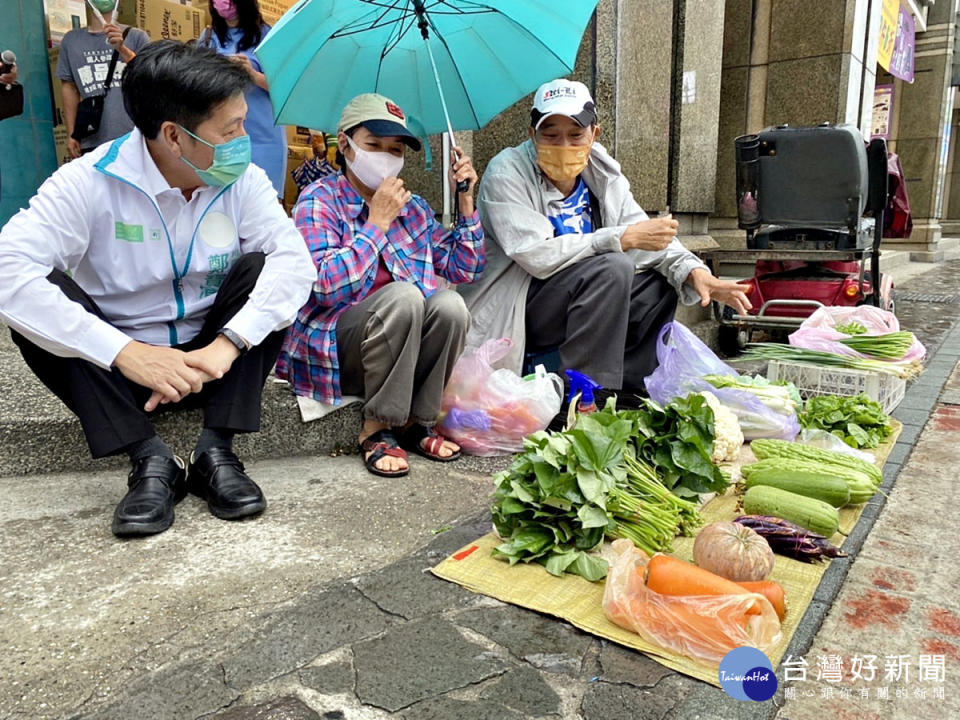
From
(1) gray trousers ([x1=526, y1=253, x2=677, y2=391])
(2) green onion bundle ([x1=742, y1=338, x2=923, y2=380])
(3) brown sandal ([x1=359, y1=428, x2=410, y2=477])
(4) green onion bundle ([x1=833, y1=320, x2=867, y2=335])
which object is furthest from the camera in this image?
(4) green onion bundle ([x1=833, y1=320, x2=867, y2=335])

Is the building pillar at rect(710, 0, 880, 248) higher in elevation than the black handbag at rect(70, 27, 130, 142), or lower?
higher

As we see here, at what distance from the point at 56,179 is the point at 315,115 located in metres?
1.18

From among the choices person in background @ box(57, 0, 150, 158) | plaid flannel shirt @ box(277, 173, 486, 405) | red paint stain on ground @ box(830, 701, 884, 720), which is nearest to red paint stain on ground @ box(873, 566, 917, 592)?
red paint stain on ground @ box(830, 701, 884, 720)

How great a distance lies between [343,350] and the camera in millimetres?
2811

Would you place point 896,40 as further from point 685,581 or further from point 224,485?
point 224,485

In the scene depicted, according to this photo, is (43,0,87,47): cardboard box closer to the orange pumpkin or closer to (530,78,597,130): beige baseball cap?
(530,78,597,130): beige baseball cap

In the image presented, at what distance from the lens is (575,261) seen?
3268 millimetres

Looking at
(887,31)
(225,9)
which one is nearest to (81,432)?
(225,9)

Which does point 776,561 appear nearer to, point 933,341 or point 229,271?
point 229,271

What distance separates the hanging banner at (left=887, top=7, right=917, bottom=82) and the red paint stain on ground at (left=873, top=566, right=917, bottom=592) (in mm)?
10889

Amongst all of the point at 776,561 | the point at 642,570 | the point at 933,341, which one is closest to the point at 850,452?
the point at 776,561

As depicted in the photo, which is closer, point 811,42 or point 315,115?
point 315,115

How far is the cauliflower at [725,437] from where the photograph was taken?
2775 millimetres

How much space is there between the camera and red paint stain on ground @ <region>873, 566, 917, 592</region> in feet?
6.50
